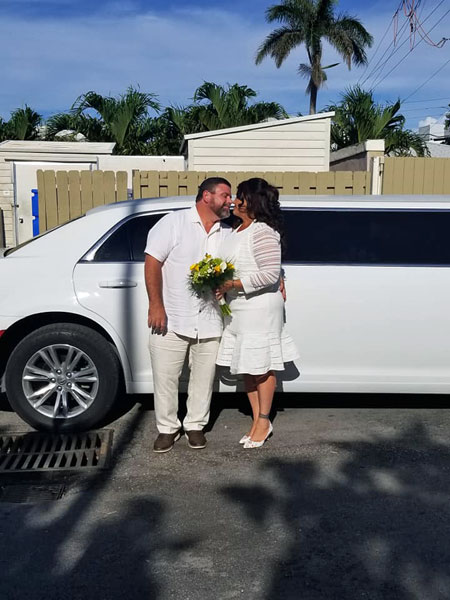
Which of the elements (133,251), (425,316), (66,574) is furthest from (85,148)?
(66,574)

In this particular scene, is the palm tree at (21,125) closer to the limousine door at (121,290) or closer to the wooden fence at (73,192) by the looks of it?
the wooden fence at (73,192)

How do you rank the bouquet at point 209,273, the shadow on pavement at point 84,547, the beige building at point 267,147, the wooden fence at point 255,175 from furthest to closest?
the beige building at point 267,147, the wooden fence at point 255,175, the bouquet at point 209,273, the shadow on pavement at point 84,547

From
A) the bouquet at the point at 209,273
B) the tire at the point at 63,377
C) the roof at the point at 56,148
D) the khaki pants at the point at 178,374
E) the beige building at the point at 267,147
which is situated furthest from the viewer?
the roof at the point at 56,148

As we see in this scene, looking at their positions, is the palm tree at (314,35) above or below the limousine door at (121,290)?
above

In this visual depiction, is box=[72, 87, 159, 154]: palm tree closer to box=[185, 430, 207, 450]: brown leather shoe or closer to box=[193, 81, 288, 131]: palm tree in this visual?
box=[193, 81, 288, 131]: palm tree

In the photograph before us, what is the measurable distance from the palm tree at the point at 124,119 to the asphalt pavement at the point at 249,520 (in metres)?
17.1

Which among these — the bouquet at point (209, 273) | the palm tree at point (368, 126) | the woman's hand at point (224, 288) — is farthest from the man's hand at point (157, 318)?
the palm tree at point (368, 126)

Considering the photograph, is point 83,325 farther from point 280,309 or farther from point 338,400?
point 338,400

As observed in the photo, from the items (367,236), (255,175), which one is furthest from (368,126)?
(367,236)

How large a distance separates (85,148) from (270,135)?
389 cm

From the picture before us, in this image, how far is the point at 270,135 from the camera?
540 inches

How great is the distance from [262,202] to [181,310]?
2.82 feet

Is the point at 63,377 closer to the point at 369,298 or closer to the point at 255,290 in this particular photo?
the point at 255,290

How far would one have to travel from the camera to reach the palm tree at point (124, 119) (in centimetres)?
2083
